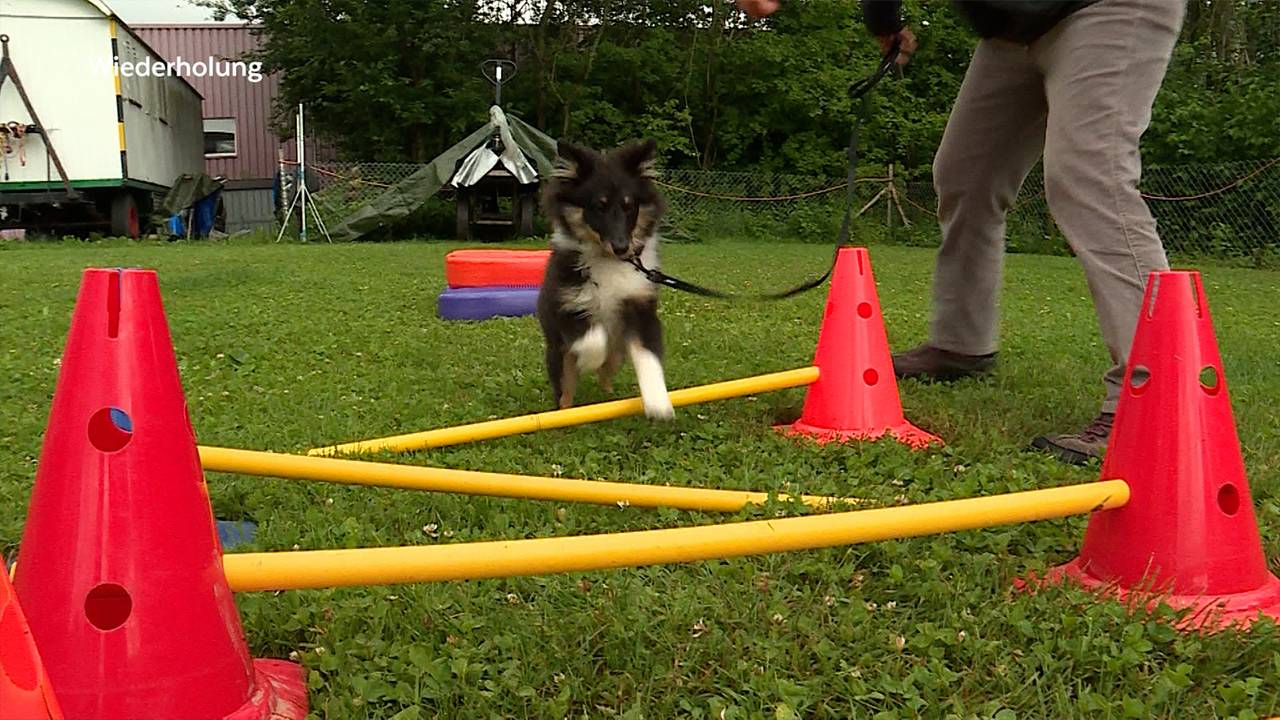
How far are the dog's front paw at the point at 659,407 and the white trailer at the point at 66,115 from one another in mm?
14146

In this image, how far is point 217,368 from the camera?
15.4ft

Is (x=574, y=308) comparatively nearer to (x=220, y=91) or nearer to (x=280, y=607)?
(x=280, y=607)

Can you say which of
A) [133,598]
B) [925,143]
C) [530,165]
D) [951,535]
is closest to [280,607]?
[133,598]

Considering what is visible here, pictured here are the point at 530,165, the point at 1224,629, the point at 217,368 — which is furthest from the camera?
the point at 530,165

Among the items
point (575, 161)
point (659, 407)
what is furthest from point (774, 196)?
point (659, 407)

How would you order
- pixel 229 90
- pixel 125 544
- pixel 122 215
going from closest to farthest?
pixel 125 544
pixel 122 215
pixel 229 90

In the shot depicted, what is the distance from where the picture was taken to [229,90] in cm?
2577

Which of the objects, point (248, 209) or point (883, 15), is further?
point (248, 209)

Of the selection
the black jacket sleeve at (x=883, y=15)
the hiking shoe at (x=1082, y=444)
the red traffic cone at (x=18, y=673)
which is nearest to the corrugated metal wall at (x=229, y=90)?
the black jacket sleeve at (x=883, y=15)

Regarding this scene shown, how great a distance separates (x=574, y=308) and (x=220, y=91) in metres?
25.6

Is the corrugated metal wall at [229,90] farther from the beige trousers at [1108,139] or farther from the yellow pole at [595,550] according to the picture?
the yellow pole at [595,550]

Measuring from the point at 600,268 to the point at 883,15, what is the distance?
1431mm

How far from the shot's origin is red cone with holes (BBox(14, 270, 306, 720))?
1.30 meters

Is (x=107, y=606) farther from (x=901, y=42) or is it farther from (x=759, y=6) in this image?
(x=901, y=42)
